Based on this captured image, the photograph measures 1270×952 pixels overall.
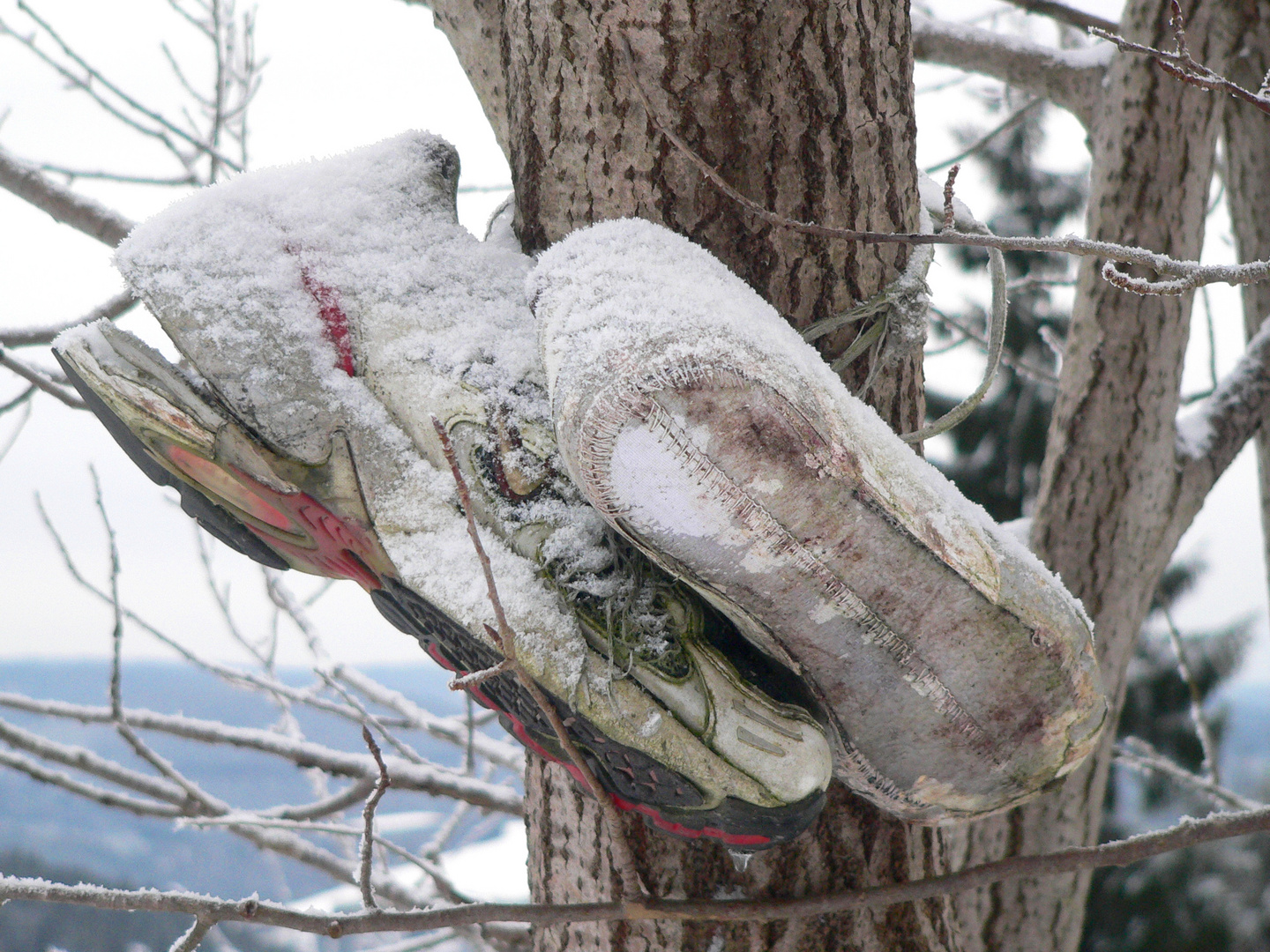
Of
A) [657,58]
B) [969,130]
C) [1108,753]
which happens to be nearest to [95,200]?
[657,58]

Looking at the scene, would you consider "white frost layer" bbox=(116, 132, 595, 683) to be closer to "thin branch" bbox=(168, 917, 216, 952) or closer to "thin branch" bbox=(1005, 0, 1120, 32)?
"thin branch" bbox=(168, 917, 216, 952)

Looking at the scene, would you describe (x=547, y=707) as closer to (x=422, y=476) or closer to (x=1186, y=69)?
(x=422, y=476)

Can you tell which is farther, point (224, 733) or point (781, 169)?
point (224, 733)

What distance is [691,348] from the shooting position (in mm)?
739

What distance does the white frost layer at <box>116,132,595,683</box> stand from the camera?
887 mm

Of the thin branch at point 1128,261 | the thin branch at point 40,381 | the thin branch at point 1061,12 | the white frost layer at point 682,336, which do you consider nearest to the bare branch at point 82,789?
the thin branch at point 40,381

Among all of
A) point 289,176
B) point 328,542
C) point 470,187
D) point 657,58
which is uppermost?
point 470,187

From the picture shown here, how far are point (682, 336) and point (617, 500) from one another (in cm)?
15

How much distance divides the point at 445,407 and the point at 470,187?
1678mm

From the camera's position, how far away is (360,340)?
0.93m

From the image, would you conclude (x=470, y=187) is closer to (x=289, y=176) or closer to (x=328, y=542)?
(x=289, y=176)

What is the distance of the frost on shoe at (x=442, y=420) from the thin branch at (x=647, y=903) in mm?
192

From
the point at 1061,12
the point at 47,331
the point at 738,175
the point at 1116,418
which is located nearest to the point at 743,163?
the point at 738,175

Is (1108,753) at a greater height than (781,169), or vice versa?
(781,169)
